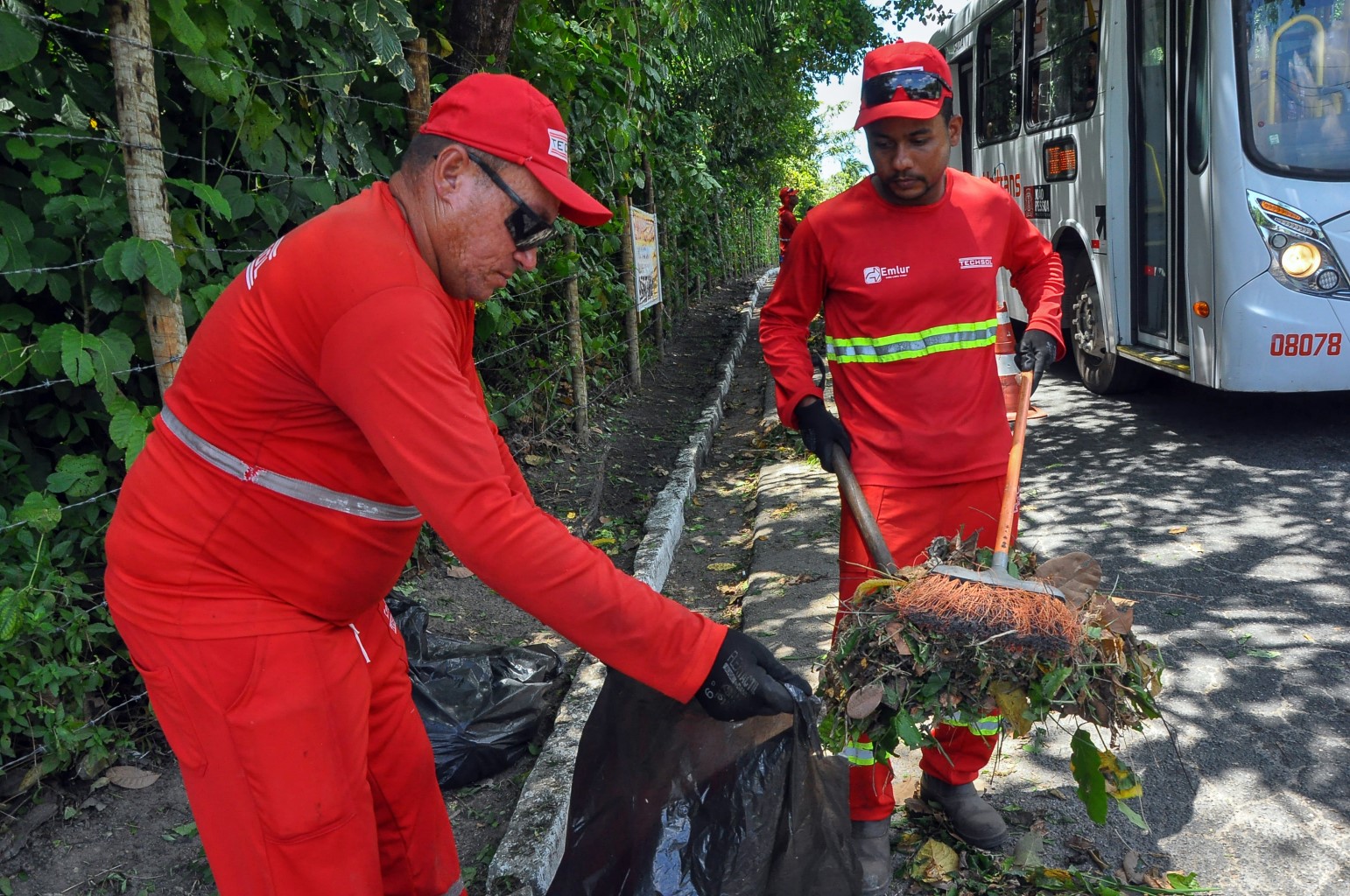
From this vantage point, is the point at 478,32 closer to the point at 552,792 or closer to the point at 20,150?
the point at 20,150

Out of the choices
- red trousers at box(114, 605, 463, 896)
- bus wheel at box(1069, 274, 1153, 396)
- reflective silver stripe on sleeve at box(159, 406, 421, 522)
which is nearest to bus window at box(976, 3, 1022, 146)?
bus wheel at box(1069, 274, 1153, 396)

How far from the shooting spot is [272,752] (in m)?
1.80

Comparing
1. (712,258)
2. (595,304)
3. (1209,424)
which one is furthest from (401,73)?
(712,258)

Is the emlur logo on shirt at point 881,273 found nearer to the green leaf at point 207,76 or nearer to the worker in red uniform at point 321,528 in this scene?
the worker in red uniform at point 321,528

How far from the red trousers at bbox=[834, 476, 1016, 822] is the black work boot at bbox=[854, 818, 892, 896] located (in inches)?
2.6

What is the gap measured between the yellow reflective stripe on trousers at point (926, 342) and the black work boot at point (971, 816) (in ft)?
3.87

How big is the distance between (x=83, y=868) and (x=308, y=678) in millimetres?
1632

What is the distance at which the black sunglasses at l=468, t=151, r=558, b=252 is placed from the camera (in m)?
1.80

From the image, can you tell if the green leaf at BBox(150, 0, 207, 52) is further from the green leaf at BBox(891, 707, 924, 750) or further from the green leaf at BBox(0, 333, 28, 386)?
the green leaf at BBox(891, 707, 924, 750)

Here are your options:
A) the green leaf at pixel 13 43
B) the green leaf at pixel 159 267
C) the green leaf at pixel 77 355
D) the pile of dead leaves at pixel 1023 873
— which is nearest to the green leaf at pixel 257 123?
the green leaf at pixel 159 267

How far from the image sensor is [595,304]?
26.7 feet

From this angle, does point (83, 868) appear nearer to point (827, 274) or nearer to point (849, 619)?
point (849, 619)

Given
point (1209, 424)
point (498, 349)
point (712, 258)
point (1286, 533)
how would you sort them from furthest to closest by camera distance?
point (712, 258) < point (1209, 424) < point (498, 349) < point (1286, 533)

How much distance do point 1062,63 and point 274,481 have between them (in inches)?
335
